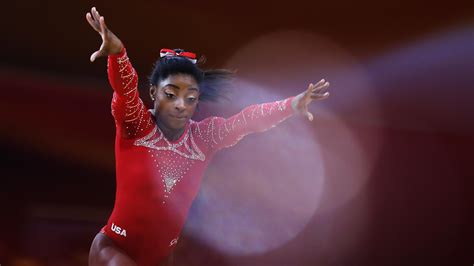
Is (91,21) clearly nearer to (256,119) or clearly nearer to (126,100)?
(126,100)

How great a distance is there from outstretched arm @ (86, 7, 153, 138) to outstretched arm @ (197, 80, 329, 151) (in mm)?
271

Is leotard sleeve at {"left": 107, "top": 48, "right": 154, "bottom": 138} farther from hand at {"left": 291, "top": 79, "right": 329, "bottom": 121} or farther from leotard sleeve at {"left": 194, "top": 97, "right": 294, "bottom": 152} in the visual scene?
hand at {"left": 291, "top": 79, "right": 329, "bottom": 121}

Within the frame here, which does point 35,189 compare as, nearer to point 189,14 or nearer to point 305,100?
point 189,14

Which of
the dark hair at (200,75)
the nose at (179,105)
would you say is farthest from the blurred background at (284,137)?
the nose at (179,105)

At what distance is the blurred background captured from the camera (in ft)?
13.1

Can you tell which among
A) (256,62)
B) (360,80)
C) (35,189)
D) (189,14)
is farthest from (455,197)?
(35,189)

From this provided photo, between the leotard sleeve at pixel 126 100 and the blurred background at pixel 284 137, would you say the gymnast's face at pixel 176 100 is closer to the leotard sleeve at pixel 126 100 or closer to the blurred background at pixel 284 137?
the leotard sleeve at pixel 126 100

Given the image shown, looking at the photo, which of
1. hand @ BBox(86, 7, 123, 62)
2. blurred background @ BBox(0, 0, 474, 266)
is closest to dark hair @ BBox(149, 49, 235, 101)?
hand @ BBox(86, 7, 123, 62)

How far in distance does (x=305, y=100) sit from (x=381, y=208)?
3278 millimetres

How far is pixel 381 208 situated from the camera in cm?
499

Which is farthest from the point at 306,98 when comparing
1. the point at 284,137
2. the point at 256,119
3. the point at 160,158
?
the point at 284,137

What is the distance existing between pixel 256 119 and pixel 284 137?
8.81 feet

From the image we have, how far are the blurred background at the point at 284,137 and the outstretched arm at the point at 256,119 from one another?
1.68 m

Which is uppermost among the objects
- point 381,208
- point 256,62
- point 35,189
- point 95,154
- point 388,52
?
point 388,52
